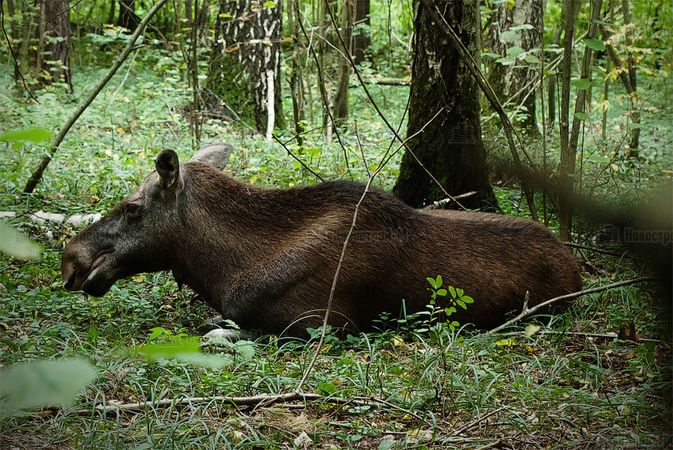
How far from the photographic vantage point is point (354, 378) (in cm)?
511

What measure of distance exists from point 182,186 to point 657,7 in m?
16.2

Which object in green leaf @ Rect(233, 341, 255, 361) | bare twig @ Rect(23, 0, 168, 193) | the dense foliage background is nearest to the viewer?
the dense foliage background

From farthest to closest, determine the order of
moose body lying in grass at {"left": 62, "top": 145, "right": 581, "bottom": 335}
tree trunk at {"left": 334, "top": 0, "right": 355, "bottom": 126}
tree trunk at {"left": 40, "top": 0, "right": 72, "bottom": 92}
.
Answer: tree trunk at {"left": 40, "top": 0, "right": 72, "bottom": 92}
tree trunk at {"left": 334, "top": 0, "right": 355, "bottom": 126}
moose body lying in grass at {"left": 62, "top": 145, "right": 581, "bottom": 335}

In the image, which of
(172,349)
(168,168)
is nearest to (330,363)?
(168,168)

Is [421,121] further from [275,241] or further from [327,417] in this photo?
[327,417]

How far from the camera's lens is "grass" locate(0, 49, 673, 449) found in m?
4.13

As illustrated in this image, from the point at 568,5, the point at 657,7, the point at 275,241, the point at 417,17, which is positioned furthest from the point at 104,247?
the point at 657,7

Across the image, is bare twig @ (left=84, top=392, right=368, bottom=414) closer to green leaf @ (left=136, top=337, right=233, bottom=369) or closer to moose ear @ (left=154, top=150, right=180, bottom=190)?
moose ear @ (left=154, top=150, right=180, bottom=190)

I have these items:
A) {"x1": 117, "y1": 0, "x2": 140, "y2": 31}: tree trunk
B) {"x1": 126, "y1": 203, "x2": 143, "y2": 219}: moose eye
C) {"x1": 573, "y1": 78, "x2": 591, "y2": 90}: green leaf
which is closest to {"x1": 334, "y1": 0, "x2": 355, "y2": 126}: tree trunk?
{"x1": 117, "y1": 0, "x2": 140, "y2": 31}: tree trunk

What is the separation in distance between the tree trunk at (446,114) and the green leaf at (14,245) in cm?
702

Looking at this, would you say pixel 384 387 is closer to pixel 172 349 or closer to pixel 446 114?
pixel 172 349

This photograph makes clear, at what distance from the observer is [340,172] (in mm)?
10758

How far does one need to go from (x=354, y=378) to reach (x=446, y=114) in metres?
4.19

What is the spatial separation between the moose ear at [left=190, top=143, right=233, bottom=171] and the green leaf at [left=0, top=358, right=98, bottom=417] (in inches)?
268
